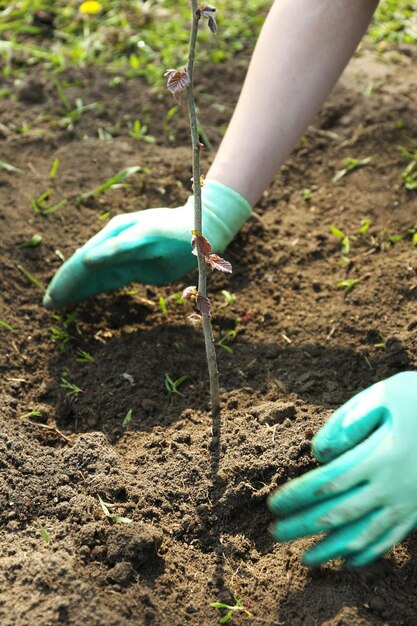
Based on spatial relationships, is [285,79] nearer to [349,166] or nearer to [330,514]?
A: [349,166]

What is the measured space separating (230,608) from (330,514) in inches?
13.0

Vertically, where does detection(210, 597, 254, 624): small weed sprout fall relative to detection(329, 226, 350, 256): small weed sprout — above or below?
below

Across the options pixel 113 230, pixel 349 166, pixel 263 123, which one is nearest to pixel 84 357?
pixel 113 230

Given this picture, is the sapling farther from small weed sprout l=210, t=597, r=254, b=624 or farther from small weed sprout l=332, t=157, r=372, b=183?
small weed sprout l=332, t=157, r=372, b=183

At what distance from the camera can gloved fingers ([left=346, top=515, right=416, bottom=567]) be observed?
179 cm

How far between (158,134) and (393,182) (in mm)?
1003

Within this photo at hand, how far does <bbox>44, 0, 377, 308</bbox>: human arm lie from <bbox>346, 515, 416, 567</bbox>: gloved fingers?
1.07 meters

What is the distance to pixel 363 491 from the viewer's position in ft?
5.90

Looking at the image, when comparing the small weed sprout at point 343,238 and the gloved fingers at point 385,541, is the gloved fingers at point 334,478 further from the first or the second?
the small weed sprout at point 343,238

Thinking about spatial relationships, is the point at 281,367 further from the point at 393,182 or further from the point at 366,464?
the point at 393,182

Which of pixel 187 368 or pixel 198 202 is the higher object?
pixel 198 202

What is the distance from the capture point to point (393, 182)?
3.08m

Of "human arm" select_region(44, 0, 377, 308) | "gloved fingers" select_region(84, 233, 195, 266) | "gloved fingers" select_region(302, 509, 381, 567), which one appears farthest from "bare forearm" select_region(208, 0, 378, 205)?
"gloved fingers" select_region(302, 509, 381, 567)

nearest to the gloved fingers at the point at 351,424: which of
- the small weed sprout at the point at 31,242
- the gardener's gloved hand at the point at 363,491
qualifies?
the gardener's gloved hand at the point at 363,491
